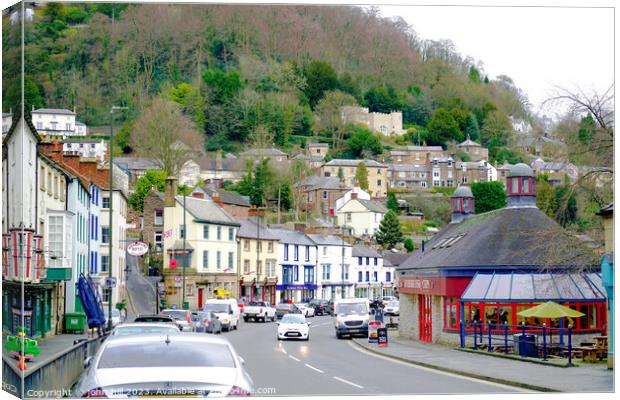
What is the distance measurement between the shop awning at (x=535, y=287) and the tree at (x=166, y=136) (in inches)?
466

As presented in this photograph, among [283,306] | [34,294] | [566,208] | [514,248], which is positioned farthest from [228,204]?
[34,294]

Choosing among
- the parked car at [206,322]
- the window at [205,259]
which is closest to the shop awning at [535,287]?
the parked car at [206,322]

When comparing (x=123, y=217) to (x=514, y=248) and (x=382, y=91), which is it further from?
(x=514, y=248)

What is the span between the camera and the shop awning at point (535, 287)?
32500 mm

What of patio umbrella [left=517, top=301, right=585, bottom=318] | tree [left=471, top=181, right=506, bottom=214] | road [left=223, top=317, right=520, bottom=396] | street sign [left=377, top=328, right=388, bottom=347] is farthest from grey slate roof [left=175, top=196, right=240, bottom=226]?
patio umbrella [left=517, top=301, right=585, bottom=318]

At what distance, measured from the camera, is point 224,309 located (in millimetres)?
41312

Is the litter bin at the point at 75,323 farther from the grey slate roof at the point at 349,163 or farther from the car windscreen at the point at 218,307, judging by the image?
the grey slate roof at the point at 349,163

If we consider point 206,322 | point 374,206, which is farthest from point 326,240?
point 206,322

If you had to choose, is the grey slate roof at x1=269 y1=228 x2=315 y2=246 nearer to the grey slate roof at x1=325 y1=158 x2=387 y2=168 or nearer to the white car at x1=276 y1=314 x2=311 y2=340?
the white car at x1=276 y1=314 x2=311 y2=340

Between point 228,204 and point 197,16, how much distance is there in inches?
684

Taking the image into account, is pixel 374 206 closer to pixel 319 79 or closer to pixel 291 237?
pixel 291 237

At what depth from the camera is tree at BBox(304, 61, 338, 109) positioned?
36031 millimetres

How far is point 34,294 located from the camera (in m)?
22.5

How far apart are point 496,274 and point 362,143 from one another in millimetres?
15747
